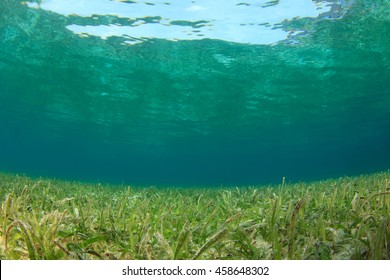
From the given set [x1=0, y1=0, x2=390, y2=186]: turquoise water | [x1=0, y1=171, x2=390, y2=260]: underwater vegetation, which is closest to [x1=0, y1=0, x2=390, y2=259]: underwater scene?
[x1=0, y1=171, x2=390, y2=260]: underwater vegetation

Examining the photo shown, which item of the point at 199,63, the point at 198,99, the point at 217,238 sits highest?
the point at 199,63

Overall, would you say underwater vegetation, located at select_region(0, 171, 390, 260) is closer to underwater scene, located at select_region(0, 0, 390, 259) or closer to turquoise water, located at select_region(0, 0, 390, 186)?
underwater scene, located at select_region(0, 0, 390, 259)

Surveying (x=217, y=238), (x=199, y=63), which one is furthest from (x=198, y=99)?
(x=217, y=238)

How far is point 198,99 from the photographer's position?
112 feet

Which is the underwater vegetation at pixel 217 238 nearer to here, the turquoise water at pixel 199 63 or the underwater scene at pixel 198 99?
the underwater scene at pixel 198 99

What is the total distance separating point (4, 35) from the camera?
2238cm

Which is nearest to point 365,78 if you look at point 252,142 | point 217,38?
point 217,38

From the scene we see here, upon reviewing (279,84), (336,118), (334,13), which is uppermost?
(334,13)

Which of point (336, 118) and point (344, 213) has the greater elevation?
point (344, 213)

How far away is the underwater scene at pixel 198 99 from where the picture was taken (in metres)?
2.46

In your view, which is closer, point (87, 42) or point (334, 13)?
point (334, 13)

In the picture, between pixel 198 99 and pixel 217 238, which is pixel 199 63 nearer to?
pixel 198 99
